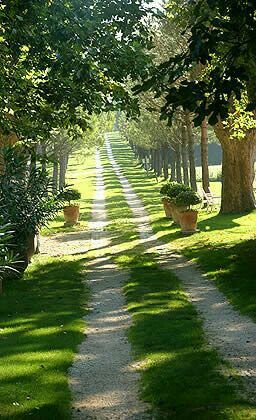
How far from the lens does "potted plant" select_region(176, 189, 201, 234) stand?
87.7ft

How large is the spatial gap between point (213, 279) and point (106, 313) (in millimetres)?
4036

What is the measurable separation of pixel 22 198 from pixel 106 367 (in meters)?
9.18

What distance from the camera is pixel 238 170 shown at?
105ft

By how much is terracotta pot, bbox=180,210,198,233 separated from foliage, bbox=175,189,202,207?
392 millimetres

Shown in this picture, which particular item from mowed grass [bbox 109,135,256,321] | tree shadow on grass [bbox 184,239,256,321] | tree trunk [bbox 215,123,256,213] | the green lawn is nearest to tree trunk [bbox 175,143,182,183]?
mowed grass [bbox 109,135,256,321]

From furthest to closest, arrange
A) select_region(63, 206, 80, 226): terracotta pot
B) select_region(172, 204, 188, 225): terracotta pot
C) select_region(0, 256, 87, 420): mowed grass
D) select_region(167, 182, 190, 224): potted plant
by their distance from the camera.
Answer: select_region(63, 206, 80, 226): terracotta pot < select_region(167, 182, 190, 224): potted plant < select_region(172, 204, 188, 225): terracotta pot < select_region(0, 256, 87, 420): mowed grass

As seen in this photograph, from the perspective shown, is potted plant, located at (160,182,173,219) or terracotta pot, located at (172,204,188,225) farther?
potted plant, located at (160,182,173,219)

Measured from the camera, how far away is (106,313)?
14172 mm

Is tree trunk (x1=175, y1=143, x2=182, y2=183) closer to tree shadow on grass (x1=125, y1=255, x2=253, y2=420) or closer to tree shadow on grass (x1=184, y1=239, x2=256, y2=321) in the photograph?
tree shadow on grass (x1=184, y1=239, x2=256, y2=321)

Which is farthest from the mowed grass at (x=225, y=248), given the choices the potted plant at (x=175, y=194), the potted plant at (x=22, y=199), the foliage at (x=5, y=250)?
the potted plant at (x=22, y=199)

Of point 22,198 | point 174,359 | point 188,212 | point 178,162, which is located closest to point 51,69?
point 22,198

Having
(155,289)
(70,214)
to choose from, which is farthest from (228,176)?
(155,289)

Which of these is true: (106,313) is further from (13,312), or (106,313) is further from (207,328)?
(207,328)

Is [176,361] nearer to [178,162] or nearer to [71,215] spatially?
[71,215]
